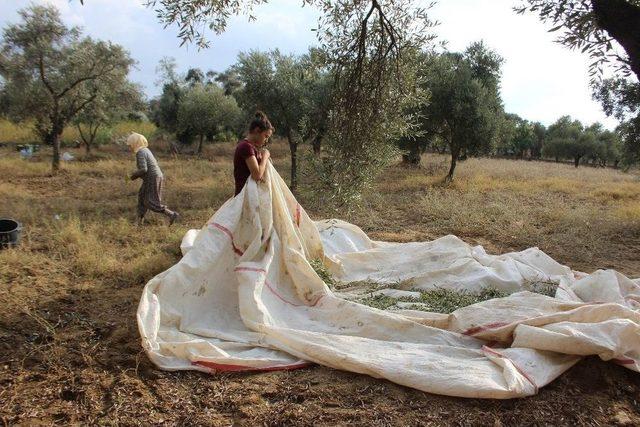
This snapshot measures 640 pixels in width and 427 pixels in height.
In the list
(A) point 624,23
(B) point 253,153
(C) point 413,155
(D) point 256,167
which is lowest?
(D) point 256,167

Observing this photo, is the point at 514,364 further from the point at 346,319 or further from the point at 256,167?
the point at 256,167

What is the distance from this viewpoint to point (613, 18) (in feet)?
10.6

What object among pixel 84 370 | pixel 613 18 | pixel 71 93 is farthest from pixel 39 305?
pixel 71 93

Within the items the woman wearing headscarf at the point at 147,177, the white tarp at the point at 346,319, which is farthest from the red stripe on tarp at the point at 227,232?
the woman wearing headscarf at the point at 147,177

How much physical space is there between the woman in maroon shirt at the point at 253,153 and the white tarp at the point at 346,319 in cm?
18

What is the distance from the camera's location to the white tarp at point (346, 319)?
10.9ft

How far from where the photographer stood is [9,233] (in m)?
6.32

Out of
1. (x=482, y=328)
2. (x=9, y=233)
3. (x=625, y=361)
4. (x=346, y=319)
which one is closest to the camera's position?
(x=625, y=361)

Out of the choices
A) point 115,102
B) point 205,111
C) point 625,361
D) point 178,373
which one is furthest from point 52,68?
point 625,361

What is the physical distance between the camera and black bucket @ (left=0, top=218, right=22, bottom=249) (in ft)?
20.7

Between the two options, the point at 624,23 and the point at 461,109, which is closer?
the point at 624,23

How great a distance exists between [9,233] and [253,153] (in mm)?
3951

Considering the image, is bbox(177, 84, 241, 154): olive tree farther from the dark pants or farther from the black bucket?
the black bucket

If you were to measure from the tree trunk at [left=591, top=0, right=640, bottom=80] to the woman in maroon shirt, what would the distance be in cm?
301
